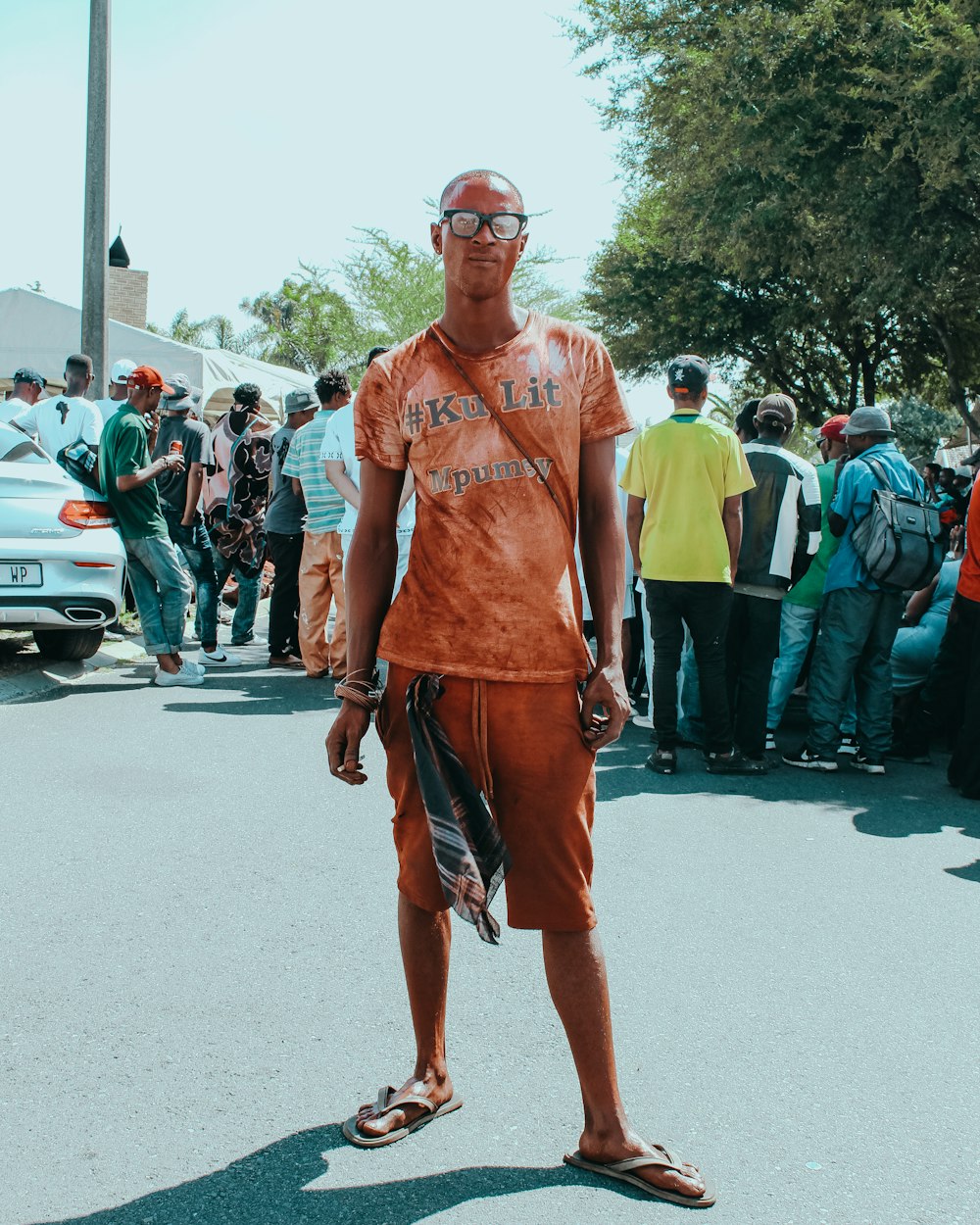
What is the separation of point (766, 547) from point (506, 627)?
4.66 meters

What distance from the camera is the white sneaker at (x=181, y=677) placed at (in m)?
9.01

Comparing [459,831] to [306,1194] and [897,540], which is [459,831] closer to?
[306,1194]

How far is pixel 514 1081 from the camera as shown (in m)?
3.31

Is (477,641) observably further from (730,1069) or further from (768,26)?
(768,26)

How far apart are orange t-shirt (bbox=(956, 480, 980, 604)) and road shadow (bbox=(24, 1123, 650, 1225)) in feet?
16.7

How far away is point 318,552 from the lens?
9.59 m

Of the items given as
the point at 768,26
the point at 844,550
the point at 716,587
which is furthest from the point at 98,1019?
the point at 768,26

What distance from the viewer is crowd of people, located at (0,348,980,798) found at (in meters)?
6.91

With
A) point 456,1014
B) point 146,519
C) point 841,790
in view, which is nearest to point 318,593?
point 146,519

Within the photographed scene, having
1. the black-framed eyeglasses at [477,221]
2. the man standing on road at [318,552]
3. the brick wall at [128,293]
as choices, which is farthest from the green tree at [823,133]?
the brick wall at [128,293]

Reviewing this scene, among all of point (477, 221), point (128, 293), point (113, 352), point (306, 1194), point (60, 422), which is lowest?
point (306, 1194)

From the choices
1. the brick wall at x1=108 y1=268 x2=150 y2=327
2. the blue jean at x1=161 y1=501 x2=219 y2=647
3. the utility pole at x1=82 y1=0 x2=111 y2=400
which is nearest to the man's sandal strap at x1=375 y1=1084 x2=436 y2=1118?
the blue jean at x1=161 y1=501 x2=219 y2=647

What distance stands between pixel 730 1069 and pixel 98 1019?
169 centimetres

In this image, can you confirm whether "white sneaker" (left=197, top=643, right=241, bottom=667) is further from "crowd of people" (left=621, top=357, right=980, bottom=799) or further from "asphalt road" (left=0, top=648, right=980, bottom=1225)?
"crowd of people" (left=621, top=357, right=980, bottom=799)
